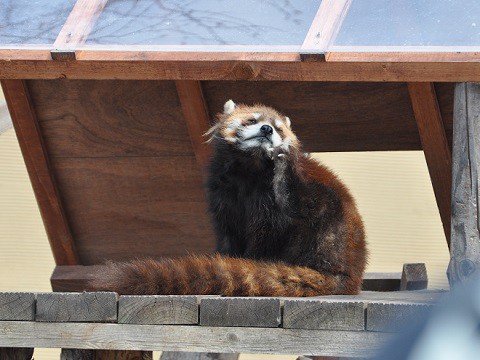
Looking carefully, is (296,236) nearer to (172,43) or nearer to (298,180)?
(298,180)

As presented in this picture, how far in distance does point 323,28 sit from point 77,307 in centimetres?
140

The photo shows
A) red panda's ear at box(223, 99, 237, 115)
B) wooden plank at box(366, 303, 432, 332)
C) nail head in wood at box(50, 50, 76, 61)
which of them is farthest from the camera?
red panda's ear at box(223, 99, 237, 115)

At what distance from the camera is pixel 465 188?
132 inches

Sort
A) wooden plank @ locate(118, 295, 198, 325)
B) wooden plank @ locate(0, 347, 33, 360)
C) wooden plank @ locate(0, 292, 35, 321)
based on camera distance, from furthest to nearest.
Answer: wooden plank @ locate(0, 347, 33, 360)
wooden plank @ locate(0, 292, 35, 321)
wooden plank @ locate(118, 295, 198, 325)

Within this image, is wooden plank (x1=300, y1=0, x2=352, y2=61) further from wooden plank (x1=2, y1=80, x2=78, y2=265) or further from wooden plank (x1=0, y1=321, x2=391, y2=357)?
wooden plank (x1=2, y1=80, x2=78, y2=265)

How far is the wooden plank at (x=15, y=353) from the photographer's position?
328 cm

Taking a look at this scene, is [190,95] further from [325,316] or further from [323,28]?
[325,316]

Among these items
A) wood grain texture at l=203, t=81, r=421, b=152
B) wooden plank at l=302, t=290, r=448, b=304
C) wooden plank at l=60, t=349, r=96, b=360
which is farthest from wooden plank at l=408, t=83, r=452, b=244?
wooden plank at l=60, t=349, r=96, b=360

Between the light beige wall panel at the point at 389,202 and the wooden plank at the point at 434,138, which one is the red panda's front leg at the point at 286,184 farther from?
the light beige wall panel at the point at 389,202

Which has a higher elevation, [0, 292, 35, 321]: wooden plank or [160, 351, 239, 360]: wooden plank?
[160, 351, 239, 360]: wooden plank

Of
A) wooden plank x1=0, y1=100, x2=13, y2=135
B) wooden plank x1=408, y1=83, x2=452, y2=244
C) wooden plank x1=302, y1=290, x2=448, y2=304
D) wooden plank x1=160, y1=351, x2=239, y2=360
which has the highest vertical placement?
wooden plank x1=0, y1=100, x2=13, y2=135

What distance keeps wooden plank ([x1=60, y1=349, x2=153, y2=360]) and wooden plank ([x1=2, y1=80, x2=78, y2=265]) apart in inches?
67.1

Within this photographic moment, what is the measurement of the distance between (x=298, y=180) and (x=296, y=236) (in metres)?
0.23

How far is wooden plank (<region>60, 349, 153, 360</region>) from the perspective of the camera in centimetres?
320
